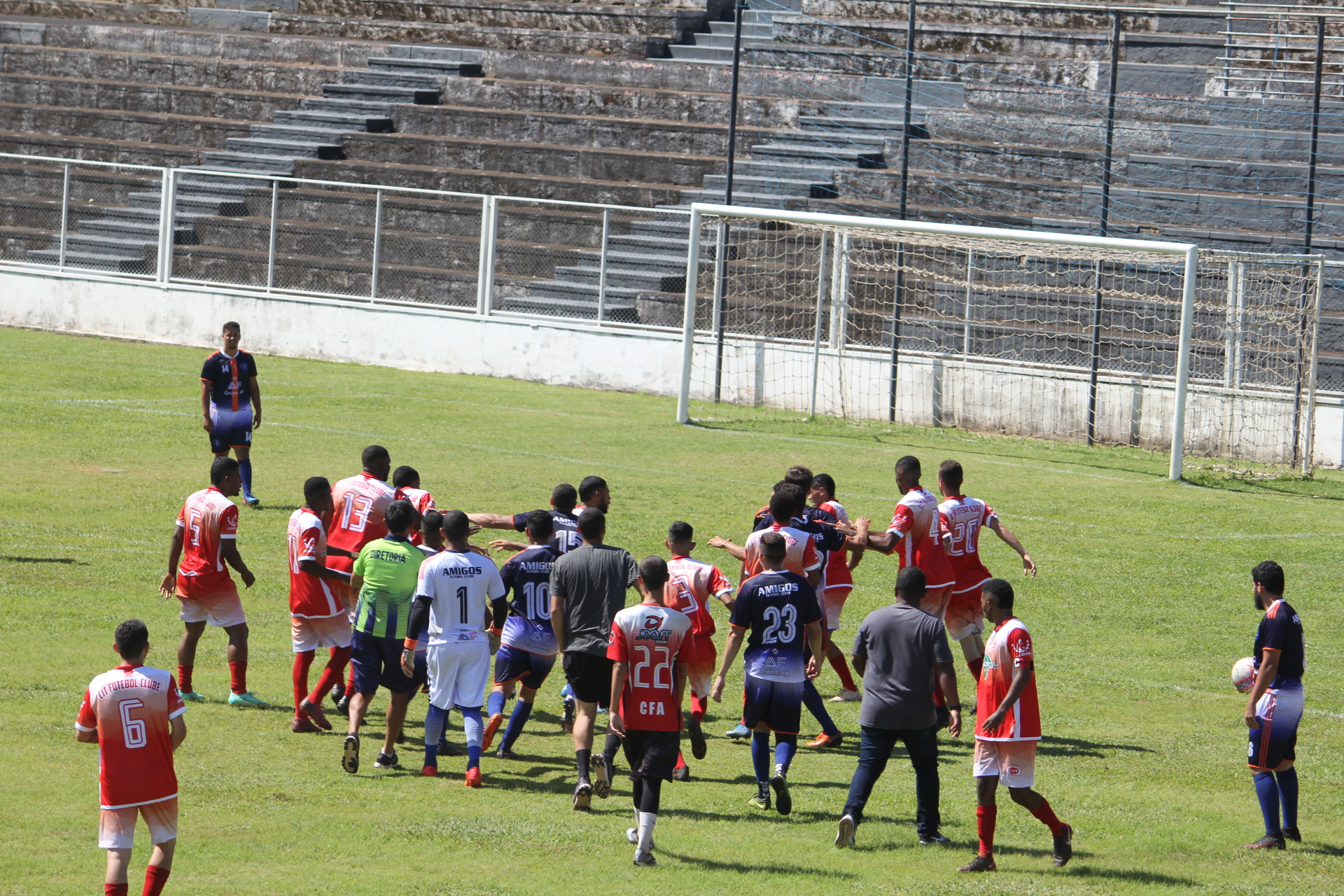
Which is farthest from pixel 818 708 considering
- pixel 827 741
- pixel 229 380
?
pixel 229 380

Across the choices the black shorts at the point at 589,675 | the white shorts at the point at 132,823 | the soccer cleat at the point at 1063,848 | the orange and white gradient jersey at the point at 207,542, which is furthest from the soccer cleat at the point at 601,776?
the orange and white gradient jersey at the point at 207,542

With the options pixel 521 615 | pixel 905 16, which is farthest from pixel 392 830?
pixel 905 16

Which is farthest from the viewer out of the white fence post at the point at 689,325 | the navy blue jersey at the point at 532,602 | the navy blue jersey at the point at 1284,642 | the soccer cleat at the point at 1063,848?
the white fence post at the point at 689,325

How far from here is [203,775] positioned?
31.8 ft

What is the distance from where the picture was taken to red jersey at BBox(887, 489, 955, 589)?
11.5 meters

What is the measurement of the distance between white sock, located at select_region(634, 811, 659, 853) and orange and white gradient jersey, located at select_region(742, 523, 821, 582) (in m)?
2.28

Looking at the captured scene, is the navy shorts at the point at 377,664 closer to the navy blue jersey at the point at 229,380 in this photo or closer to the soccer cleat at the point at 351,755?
the soccer cleat at the point at 351,755

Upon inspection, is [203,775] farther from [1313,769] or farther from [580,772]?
[1313,769]

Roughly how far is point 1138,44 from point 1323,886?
28.5 metres

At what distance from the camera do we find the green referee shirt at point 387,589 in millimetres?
10250

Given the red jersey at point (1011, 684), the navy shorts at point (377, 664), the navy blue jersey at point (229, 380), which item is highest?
the navy blue jersey at point (229, 380)

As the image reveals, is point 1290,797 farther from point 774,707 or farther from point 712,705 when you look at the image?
point 712,705

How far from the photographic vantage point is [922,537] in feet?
37.9

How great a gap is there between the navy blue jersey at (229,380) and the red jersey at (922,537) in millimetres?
9091
